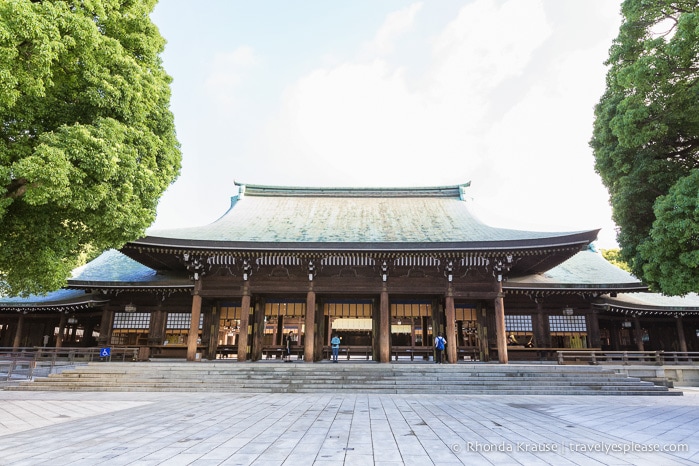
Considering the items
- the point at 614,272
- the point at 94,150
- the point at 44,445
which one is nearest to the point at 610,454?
the point at 44,445

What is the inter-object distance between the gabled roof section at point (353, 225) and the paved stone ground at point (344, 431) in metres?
6.34

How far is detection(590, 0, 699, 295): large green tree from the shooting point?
9266 mm

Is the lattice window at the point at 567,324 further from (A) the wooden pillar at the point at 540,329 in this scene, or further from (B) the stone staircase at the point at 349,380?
(B) the stone staircase at the point at 349,380

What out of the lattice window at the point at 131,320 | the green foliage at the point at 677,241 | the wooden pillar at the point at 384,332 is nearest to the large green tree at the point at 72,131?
the lattice window at the point at 131,320

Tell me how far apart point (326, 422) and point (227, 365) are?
8163 mm

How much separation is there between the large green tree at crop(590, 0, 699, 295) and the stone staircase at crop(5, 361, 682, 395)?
480 centimetres

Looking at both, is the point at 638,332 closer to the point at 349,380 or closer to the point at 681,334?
the point at 681,334

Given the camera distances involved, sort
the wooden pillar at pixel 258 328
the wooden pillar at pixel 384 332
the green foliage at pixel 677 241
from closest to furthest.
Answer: the green foliage at pixel 677 241 < the wooden pillar at pixel 384 332 < the wooden pillar at pixel 258 328

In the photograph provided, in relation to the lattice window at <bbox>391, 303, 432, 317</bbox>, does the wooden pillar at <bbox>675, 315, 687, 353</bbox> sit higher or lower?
lower

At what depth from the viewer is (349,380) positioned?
45.0 feet

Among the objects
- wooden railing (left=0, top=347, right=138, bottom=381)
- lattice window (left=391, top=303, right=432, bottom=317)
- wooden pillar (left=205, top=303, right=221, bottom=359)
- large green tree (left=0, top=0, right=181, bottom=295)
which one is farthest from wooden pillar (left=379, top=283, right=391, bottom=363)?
wooden railing (left=0, top=347, right=138, bottom=381)

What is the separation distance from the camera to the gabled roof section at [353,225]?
15867mm

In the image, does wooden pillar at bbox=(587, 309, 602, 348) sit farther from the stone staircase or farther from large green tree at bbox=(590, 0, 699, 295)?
large green tree at bbox=(590, 0, 699, 295)

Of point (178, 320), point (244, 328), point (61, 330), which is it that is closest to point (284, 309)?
point (244, 328)
